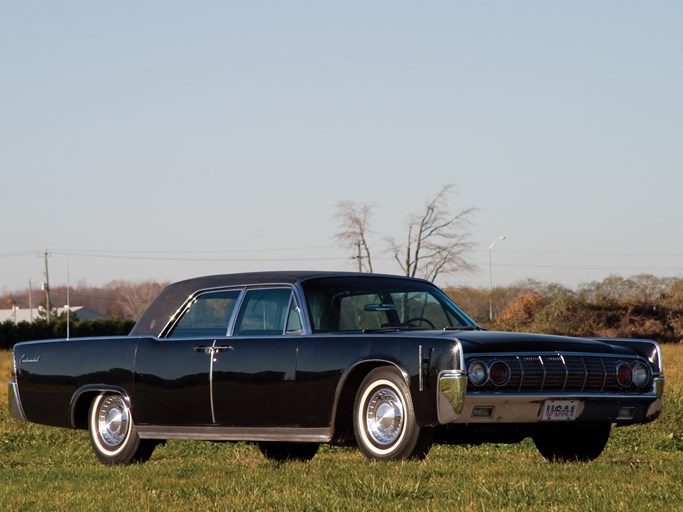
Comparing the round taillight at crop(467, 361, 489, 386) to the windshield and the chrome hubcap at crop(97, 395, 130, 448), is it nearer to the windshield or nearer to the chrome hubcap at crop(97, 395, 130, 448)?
the windshield

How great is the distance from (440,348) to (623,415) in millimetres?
1688

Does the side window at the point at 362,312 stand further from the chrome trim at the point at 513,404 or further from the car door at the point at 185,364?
the chrome trim at the point at 513,404

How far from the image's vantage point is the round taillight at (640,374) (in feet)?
33.6

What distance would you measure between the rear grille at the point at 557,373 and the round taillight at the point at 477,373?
0.10ft

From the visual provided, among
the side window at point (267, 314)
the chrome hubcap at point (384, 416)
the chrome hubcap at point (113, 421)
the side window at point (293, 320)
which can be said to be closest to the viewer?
the chrome hubcap at point (384, 416)

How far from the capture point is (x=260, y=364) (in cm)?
1053

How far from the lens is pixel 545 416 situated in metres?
9.52

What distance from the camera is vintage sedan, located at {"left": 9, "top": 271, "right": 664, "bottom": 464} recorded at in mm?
9453

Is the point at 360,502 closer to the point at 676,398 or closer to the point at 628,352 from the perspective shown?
the point at 628,352

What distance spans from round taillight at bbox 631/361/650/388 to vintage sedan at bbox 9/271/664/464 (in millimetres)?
12

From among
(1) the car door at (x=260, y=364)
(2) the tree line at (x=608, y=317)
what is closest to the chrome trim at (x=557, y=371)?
(1) the car door at (x=260, y=364)

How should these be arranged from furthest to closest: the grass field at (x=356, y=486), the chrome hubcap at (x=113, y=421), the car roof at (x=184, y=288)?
the chrome hubcap at (x=113, y=421) < the car roof at (x=184, y=288) < the grass field at (x=356, y=486)

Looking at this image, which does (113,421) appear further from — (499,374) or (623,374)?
(623,374)

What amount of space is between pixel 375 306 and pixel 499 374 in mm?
1669
